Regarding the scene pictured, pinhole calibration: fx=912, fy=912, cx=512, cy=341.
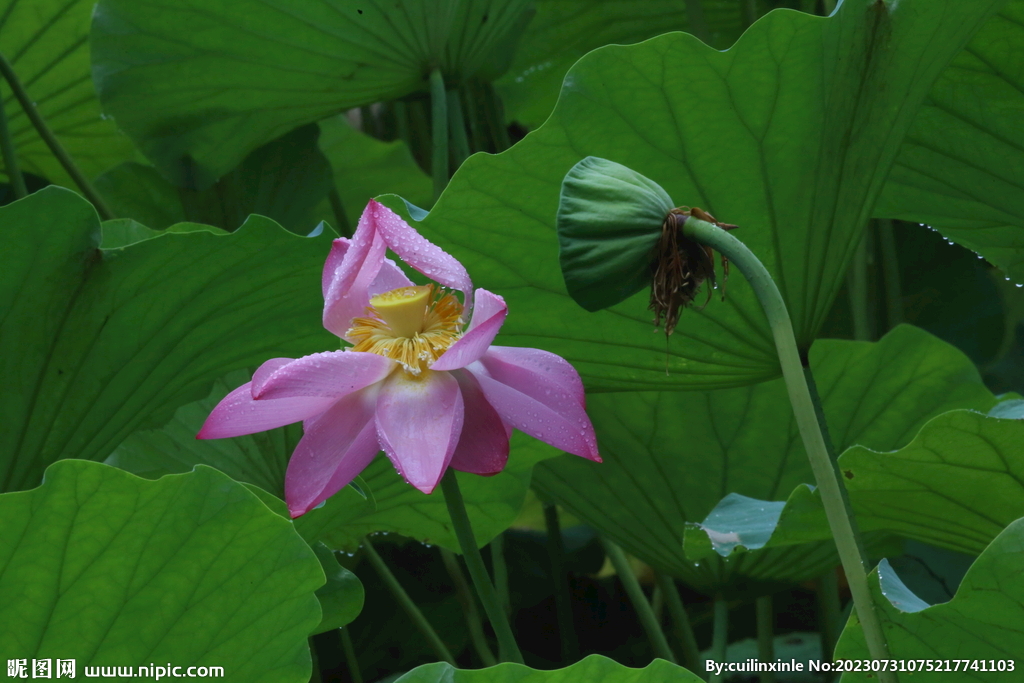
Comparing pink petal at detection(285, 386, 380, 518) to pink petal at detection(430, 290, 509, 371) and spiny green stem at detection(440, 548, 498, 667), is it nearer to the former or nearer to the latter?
pink petal at detection(430, 290, 509, 371)

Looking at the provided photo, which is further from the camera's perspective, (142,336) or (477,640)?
(477,640)

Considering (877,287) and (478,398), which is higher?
(478,398)

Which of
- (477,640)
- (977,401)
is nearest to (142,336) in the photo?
(477,640)

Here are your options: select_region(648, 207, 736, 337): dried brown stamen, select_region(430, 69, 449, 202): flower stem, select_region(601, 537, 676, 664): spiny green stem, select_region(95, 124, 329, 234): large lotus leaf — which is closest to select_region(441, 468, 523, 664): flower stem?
select_region(648, 207, 736, 337): dried brown stamen

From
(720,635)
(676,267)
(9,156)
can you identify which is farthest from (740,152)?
(9,156)

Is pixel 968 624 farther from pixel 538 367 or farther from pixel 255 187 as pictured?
pixel 255 187

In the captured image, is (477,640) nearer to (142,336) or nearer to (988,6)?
(142,336)
